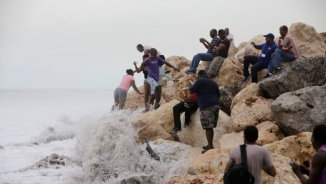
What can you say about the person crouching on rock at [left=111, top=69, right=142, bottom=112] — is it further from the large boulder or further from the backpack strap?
the backpack strap

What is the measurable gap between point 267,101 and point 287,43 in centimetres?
193

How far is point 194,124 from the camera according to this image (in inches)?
337

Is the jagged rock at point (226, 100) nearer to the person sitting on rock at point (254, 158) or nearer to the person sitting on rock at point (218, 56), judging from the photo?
the person sitting on rock at point (218, 56)

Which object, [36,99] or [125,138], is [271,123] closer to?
[125,138]

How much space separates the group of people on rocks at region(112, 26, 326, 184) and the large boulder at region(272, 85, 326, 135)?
1.37 m

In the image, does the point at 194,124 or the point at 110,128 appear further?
the point at 110,128

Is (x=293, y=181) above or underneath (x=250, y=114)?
underneath

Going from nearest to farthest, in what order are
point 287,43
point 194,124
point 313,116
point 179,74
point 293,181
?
point 293,181 → point 313,116 → point 194,124 → point 287,43 → point 179,74

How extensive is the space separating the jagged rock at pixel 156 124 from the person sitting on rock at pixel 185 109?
3.15ft

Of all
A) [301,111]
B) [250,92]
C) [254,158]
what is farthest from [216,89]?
[254,158]

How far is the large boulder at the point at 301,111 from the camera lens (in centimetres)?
731

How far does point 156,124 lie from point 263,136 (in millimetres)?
3209

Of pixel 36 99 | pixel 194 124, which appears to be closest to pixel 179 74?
pixel 194 124

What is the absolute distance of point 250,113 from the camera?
27.2 ft
